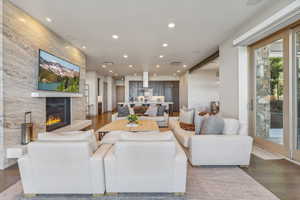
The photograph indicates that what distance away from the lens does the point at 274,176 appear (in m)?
2.43

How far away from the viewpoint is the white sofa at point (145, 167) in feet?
5.64

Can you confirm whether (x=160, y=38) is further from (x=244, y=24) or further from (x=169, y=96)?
(x=169, y=96)

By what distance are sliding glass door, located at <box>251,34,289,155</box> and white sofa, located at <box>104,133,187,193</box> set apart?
8.80 feet

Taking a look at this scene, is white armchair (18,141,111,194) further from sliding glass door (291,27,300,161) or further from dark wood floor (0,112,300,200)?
sliding glass door (291,27,300,161)

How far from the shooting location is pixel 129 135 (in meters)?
1.84

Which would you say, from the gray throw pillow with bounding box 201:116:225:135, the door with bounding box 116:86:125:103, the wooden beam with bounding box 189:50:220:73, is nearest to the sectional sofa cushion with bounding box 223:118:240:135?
the gray throw pillow with bounding box 201:116:225:135

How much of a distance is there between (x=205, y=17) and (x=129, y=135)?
2.92 m

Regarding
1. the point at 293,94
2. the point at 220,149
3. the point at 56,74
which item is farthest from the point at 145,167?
the point at 56,74

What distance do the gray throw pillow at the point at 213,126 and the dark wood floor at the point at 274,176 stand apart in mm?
735

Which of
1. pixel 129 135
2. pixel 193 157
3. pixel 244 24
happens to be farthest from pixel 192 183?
pixel 244 24

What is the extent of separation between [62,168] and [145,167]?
90 centimetres

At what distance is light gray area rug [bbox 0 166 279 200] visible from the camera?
1.87m

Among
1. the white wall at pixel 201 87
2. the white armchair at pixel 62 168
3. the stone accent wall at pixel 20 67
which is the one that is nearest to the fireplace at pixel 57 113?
the stone accent wall at pixel 20 67

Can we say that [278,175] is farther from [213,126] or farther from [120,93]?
[120,93]
